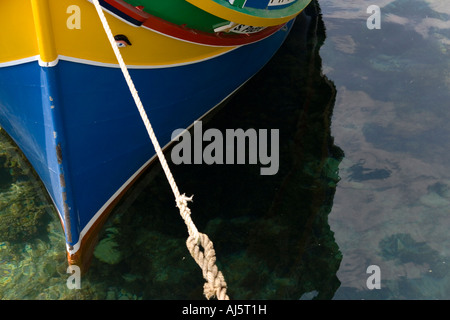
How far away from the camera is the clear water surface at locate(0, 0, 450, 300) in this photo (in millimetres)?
3896

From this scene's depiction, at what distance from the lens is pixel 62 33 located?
303 cm

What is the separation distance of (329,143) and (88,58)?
10.7 ft

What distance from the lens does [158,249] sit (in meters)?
4.11

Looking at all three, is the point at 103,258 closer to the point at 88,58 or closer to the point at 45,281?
the point at 45,281

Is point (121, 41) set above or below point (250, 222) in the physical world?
above

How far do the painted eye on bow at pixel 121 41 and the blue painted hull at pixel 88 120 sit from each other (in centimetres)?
21

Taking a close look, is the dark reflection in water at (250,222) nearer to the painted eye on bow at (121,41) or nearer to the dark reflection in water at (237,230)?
the dark reflection in water at (237,230)

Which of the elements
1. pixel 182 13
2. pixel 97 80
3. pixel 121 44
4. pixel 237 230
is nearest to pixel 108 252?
pixel 237 230

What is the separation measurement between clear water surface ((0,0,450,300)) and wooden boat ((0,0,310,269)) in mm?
371

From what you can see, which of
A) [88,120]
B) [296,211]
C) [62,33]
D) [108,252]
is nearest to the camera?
[62,33]

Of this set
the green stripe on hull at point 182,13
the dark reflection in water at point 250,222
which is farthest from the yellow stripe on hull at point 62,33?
the dark reflection in water at point 250,222

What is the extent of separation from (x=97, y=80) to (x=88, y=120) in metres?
0.33

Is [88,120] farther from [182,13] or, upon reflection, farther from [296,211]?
[296,211]

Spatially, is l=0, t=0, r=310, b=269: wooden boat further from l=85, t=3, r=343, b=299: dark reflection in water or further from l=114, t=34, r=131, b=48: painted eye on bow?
l=85, t=3, r=343, b=299: dark reflection in water
